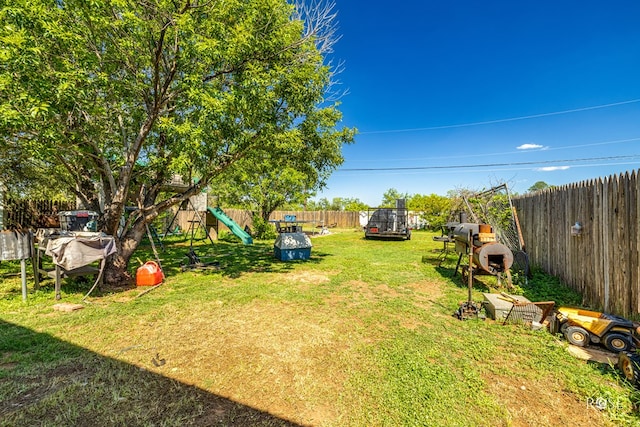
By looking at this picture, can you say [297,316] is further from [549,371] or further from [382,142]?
[382,142]

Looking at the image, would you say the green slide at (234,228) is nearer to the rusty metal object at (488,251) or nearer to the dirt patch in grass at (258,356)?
the dirt patch in grass at (258,356)

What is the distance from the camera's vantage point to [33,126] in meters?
3.97

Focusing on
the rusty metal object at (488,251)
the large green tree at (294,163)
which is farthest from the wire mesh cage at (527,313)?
the large green tree at (294,163)

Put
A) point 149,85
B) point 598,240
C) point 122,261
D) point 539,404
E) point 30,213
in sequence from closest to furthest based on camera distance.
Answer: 1. point 539,404
2. point 598,240
3. point 149,85
4. point 122,261
5. point 30,213

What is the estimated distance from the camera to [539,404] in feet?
6.86

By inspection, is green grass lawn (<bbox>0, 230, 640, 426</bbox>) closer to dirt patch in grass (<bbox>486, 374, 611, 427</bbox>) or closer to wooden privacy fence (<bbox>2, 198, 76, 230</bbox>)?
dirt patch in grass (<bbox>486, 374, 611, 427</bbox>)

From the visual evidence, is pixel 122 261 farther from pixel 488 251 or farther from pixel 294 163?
pixel 488 251

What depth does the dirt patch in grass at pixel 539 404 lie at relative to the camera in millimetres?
1904

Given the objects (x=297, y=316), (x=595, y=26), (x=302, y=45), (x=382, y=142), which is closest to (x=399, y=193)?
(x=382, y=142)

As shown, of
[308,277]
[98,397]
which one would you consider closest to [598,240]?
[308,277]

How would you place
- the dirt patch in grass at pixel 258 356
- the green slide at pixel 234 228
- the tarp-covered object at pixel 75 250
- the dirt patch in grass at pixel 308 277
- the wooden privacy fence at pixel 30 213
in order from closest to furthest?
1. the dirt patch in grass at pixel 258 356
2. the tarp-covered object at pixel 75 250
3. the dirt patch in grass at pixel 308 277
4. the wooden privacy fence at pixel 30 213
5. the green slide at pixel 234 228

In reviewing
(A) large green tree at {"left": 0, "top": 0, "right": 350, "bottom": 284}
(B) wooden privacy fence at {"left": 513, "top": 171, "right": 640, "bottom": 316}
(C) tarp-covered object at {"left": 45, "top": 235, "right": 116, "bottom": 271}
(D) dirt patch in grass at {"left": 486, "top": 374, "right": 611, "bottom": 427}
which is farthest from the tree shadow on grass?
(B) wooden privacy fence at {"left": 513, "top": 171, "right": 640, "bottom": 316}

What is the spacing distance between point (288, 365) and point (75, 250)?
14.0ft

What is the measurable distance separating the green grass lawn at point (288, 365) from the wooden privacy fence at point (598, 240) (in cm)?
56
